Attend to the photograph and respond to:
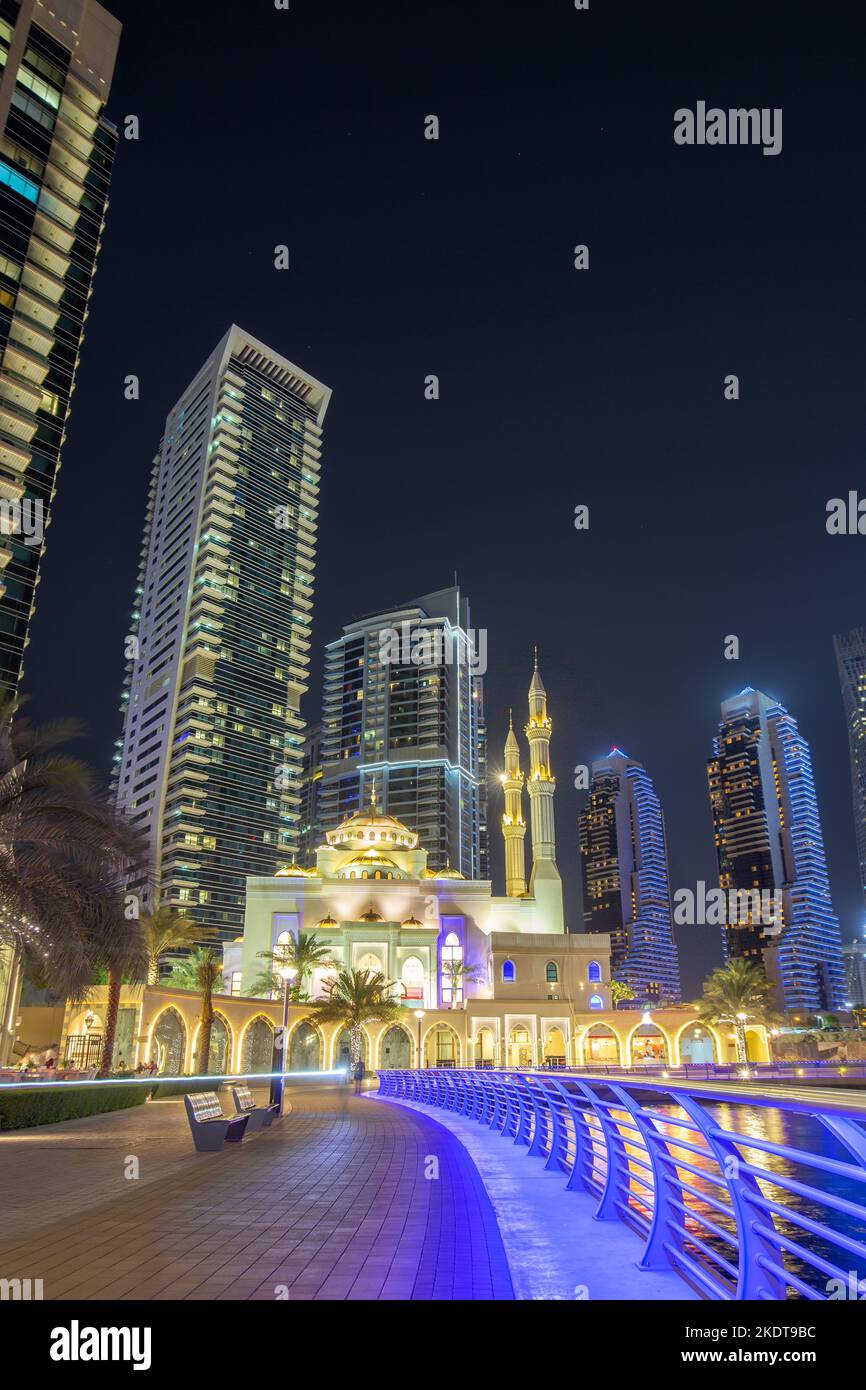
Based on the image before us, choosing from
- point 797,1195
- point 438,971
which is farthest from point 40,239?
point 797,1195

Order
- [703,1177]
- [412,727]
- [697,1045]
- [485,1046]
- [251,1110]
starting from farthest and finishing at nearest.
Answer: [412,727] < [697,1045] < [485,1046] < [251,1110] < [703,1177]

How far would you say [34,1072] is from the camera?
28891 millimetres

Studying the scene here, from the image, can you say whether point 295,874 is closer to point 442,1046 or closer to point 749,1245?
point 442,1046

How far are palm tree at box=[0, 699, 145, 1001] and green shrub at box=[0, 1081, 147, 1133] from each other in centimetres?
221

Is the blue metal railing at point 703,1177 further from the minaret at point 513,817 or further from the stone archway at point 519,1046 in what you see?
the minaret at point 513,817

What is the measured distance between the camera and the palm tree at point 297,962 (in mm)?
63188

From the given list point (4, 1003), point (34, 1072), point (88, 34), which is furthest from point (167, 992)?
point (88, 34)

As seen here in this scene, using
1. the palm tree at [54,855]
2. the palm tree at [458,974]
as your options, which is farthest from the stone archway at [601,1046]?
the palm tree at [54,855]

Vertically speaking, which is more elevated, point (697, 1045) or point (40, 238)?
point (40, 238)

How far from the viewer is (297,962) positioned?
203 feet

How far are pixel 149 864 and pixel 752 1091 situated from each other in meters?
28.7

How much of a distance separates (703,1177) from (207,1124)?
11.0 meters

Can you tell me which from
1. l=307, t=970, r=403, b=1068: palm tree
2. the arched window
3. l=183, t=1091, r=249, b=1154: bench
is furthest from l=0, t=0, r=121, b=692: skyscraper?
l=183, t=1091, r=249, b=1154: bench

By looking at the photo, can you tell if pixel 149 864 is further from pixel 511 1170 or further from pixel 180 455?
pixel 180 455
